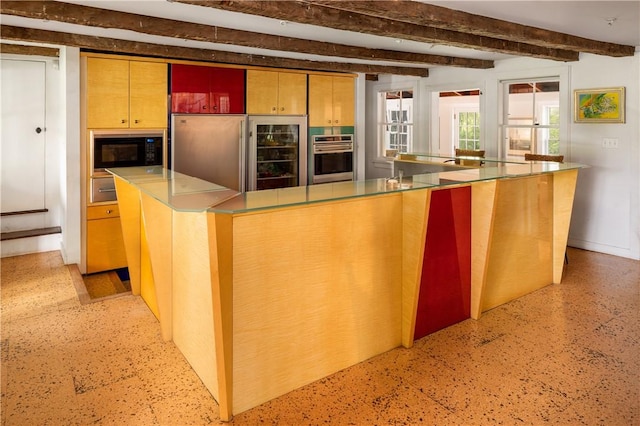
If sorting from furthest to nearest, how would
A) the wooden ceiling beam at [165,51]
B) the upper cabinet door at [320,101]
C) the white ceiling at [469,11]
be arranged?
1. the upper cabinet door at [320,101]
2. the wooden ceiling beam at [165,51]
3. the white ceiling at [469,11]

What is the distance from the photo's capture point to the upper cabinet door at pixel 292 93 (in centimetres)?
545

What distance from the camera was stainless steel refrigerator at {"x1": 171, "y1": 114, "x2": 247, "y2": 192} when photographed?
480cm

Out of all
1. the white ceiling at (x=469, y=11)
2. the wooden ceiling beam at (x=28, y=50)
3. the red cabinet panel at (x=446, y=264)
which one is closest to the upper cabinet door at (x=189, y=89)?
the white ceiling at (x=469, y=11)

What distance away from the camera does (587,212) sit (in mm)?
5207

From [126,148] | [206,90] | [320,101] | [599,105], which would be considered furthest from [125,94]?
[599,105]

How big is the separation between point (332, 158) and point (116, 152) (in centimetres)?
270

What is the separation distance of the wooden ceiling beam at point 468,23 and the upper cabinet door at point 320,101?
260 centimetres

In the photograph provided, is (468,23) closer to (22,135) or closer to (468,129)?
(22,135)

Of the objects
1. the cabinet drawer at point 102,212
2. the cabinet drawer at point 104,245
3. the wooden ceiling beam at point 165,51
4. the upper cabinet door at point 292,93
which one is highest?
the wooden ceiling beam at point 165,51

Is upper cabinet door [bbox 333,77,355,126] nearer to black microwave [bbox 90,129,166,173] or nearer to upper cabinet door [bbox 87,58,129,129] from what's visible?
black microwave [bbox 90,129,166,173]

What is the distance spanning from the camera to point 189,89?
15.7 feet

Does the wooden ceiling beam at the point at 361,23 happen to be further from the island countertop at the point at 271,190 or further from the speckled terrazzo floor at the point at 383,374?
the speckled terrazzo floor at the point at 383,374

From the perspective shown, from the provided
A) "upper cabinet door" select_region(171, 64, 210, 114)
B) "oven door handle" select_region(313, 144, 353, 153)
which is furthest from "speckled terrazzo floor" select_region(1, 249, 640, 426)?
"oven door handle" select_region(313, 144, 353, 153)

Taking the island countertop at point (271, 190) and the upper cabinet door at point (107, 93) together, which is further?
the upper cabinet door at point (107, 93)
